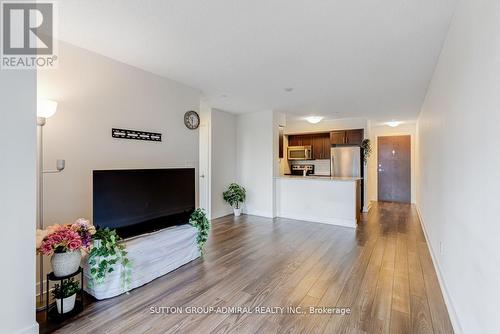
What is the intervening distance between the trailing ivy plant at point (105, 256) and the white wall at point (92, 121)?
590 millimetres

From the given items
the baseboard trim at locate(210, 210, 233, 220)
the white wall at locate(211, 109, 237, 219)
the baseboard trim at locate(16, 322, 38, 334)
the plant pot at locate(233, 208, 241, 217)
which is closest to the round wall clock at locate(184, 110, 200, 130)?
the white wall at locate(211, 109, 237, 219)

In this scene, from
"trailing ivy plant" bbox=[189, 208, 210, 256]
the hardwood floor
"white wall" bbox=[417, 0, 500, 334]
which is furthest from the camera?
"trailing ivy plant" bbox=[189, 208, 210, 256]

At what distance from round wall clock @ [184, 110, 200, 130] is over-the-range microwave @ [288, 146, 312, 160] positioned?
3967 mm

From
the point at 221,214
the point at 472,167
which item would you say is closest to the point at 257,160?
the point at 221,214

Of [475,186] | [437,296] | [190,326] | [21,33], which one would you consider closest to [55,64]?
[21,33]

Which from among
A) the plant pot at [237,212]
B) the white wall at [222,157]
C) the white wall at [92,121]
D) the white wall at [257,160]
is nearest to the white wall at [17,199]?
the white wall at [92,121]

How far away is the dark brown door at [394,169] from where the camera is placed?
7.32 metres

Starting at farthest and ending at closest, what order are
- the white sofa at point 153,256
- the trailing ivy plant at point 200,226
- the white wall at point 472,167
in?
the trailing ivy plant at point 200,226, the white sofa at point 153,256, the white wall at point 472,167

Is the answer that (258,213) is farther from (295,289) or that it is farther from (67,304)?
(67,304)

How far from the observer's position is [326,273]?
2705mm

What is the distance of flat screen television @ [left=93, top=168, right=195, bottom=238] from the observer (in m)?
2.39

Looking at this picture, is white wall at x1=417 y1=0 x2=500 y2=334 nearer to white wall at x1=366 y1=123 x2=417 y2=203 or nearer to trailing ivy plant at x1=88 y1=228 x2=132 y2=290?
trailing ivy plant at x1=88 y1=228 x2=132 y2=290

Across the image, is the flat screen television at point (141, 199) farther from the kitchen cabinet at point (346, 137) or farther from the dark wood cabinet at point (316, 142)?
the dark wood cabinet at point (316, 142)

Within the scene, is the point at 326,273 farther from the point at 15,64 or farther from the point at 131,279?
the point at 15,64
